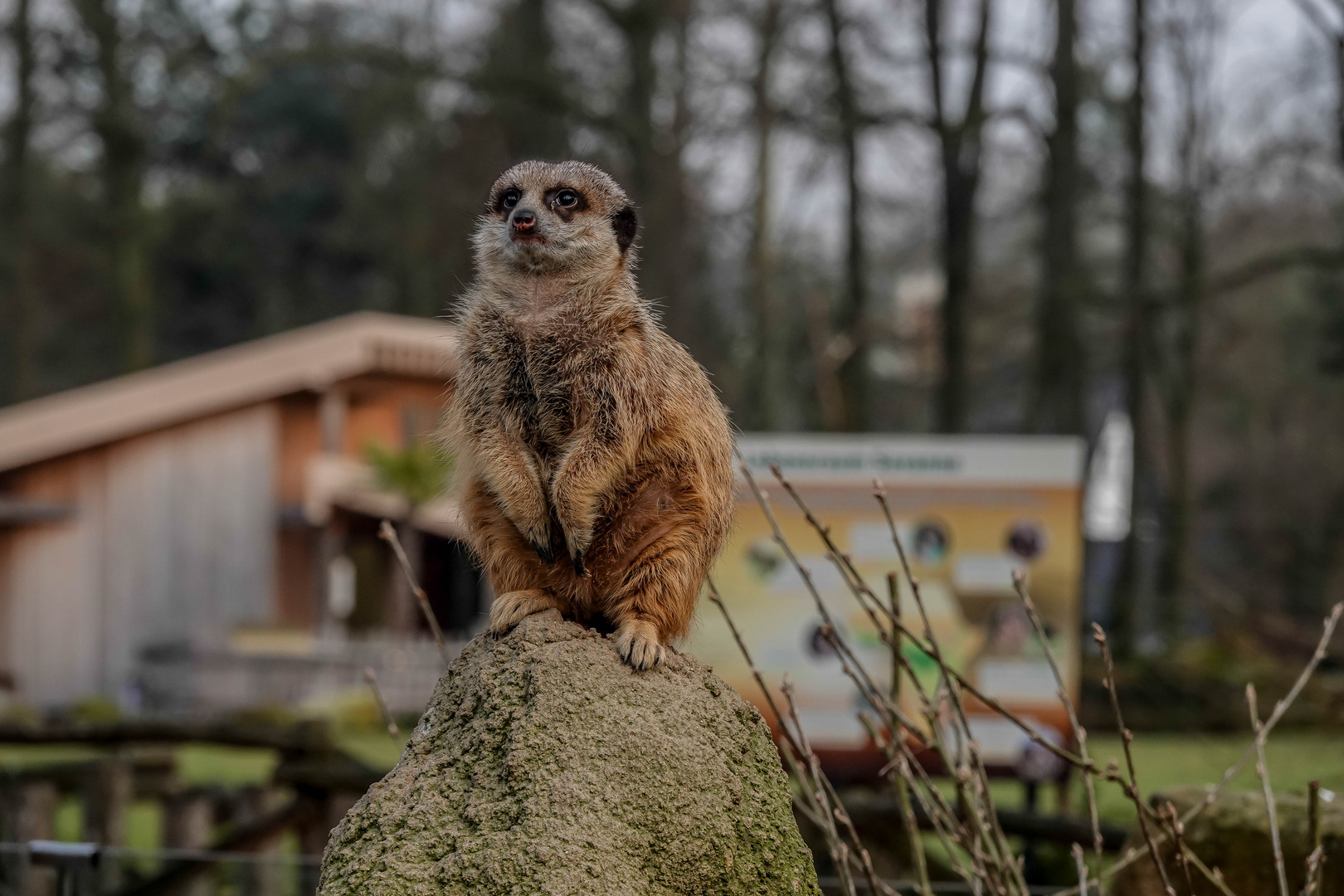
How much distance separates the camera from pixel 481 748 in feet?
7.57

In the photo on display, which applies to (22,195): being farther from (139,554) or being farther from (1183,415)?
(1183,415)

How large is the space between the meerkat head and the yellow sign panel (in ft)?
11.3

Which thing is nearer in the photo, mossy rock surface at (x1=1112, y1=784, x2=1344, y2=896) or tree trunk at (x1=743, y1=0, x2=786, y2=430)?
mossy rock surface at (x1=1112, y1=784, x2=1344, y2=896)

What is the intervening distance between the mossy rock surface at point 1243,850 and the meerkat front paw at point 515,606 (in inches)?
73.8

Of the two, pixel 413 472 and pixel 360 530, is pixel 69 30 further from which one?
pixel 413 472

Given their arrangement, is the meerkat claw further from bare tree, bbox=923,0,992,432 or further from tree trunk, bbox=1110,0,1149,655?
tree trunk, bbox=1110,0,1149,655

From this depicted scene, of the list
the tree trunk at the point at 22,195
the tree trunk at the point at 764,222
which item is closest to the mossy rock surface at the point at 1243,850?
the tree trunk at the point at 764,222

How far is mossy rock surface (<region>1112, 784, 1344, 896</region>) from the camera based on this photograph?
3.57m

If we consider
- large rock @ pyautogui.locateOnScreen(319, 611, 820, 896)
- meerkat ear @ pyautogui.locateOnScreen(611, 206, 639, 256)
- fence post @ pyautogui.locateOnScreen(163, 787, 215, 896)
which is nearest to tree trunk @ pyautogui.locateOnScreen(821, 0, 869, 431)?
fence post @ pyautogui.locateOnScreen(163, 787, 215, 896)

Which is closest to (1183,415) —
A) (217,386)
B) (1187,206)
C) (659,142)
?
(1187,206)

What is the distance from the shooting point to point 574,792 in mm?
2189

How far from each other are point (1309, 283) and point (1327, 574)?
16.5 ft

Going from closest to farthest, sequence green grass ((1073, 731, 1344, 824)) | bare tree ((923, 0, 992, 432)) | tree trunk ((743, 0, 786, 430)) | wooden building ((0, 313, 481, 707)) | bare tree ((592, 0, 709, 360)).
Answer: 1. green grass ((1073, 731, 1344, 824))
2. bare tree ((592, 0, 709, 360))
3. bare tree ((923, 0, 992, 432))
4. tree trunk ((743, 0, 786, 430))
5. wooden building ((0, 313, 481, 707))

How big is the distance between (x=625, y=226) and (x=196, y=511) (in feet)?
54.5
